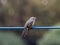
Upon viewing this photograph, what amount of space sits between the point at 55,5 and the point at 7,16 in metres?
1.30

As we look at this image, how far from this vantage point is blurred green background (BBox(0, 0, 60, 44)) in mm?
7148

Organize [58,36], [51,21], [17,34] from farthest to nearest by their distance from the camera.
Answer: [51,21]
[17,34]
[58,36]

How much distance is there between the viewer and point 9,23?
733cm

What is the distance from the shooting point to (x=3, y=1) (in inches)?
293

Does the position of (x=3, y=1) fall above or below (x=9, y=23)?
above

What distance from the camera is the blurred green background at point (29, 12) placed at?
23.5ft

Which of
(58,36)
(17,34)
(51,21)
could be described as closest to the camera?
(58,36)

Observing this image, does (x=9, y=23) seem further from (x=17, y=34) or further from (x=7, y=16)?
(x=17, y=34)

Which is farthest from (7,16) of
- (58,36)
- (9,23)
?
(58,36)

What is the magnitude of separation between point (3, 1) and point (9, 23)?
614 millimetres

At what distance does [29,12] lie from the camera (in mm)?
7242

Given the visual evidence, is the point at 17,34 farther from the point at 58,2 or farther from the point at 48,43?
the point at 58,2

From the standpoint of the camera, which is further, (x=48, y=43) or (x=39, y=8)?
(x=39, y=8)

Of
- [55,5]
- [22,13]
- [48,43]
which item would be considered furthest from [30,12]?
[48,43]
